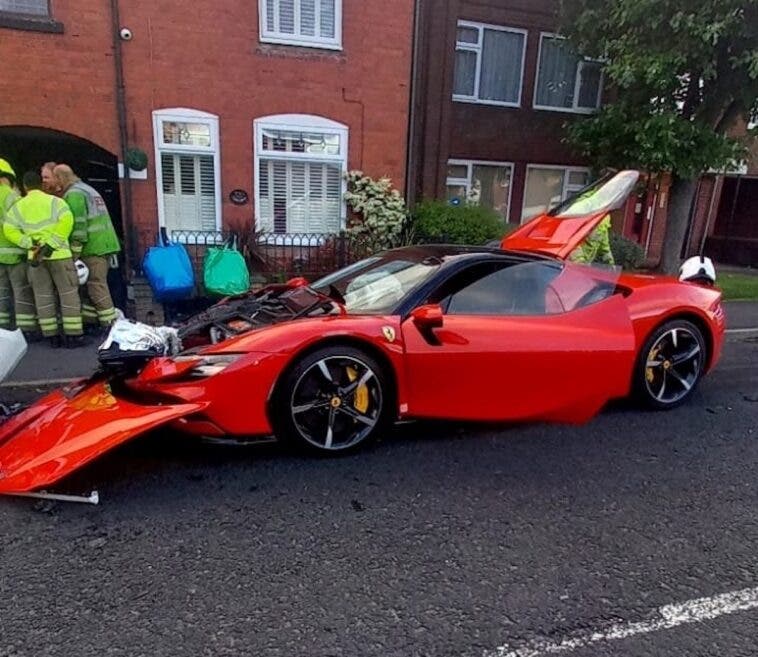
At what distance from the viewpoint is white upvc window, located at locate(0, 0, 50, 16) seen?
8.33 m

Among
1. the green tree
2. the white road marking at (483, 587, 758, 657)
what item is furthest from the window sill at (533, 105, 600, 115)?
the white road marking at (483, 587, 758, 657)

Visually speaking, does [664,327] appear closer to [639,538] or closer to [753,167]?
[639,538]

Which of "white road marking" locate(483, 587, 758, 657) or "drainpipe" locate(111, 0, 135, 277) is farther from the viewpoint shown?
"drainpipe" locate(111, 0, 135, 277)

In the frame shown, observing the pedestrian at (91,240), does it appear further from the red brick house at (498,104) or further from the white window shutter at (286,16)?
the red brick house at (498,104)

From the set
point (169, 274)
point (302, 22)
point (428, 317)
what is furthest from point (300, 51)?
point (428, 317)

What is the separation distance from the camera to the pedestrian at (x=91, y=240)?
6324 mm

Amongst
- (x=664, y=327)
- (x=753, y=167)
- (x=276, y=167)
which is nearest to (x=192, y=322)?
(x=664, y=327)

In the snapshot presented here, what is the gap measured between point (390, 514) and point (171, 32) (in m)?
8.79

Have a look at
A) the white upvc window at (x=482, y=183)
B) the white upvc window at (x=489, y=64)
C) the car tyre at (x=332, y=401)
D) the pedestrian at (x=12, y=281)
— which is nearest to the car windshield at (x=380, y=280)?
the car tyre at (x=332, y=401)

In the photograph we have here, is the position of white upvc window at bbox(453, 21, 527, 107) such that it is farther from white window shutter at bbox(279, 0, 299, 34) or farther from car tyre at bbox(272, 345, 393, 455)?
car tyre at bbox(272, 345, 393, 455)

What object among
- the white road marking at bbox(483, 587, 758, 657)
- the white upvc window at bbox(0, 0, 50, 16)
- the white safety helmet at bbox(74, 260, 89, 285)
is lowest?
the white road marking at bbox(483, 587, 758, 657)

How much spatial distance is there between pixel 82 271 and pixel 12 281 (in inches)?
26.9

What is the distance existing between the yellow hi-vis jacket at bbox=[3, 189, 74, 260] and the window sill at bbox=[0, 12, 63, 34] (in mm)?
4079

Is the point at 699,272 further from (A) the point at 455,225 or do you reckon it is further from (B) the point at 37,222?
(B) the point at 37,222
